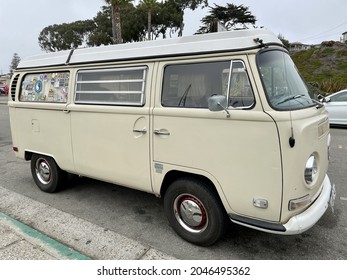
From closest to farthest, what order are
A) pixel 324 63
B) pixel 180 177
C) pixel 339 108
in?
pixel 180 177 < pixel 339 108 < pixel 324 63

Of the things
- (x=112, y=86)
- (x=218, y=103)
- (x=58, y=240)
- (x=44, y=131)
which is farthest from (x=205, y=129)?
(x=44, y=131)

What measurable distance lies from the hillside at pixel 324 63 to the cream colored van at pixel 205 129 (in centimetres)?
2142

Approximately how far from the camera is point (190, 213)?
3.15 m

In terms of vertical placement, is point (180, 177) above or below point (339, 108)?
below

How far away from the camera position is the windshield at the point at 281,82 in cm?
260

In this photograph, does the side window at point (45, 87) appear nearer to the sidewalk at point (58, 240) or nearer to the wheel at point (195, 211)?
the sidewalk at point (58, 240)

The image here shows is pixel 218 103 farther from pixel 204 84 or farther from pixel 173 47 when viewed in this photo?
pixel 173 47

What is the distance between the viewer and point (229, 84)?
2719 mm

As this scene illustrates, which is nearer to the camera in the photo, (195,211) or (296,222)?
(296,222)

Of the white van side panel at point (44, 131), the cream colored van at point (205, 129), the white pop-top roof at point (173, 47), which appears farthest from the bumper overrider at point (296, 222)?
the white van side panel at point (44, 131)

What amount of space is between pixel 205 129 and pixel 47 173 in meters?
3.16

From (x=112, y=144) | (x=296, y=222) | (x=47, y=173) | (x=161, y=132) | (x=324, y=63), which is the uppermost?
(x=324, y=63)

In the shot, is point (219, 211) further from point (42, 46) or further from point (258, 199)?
point (42, 46)

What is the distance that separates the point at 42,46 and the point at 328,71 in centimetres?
5526
